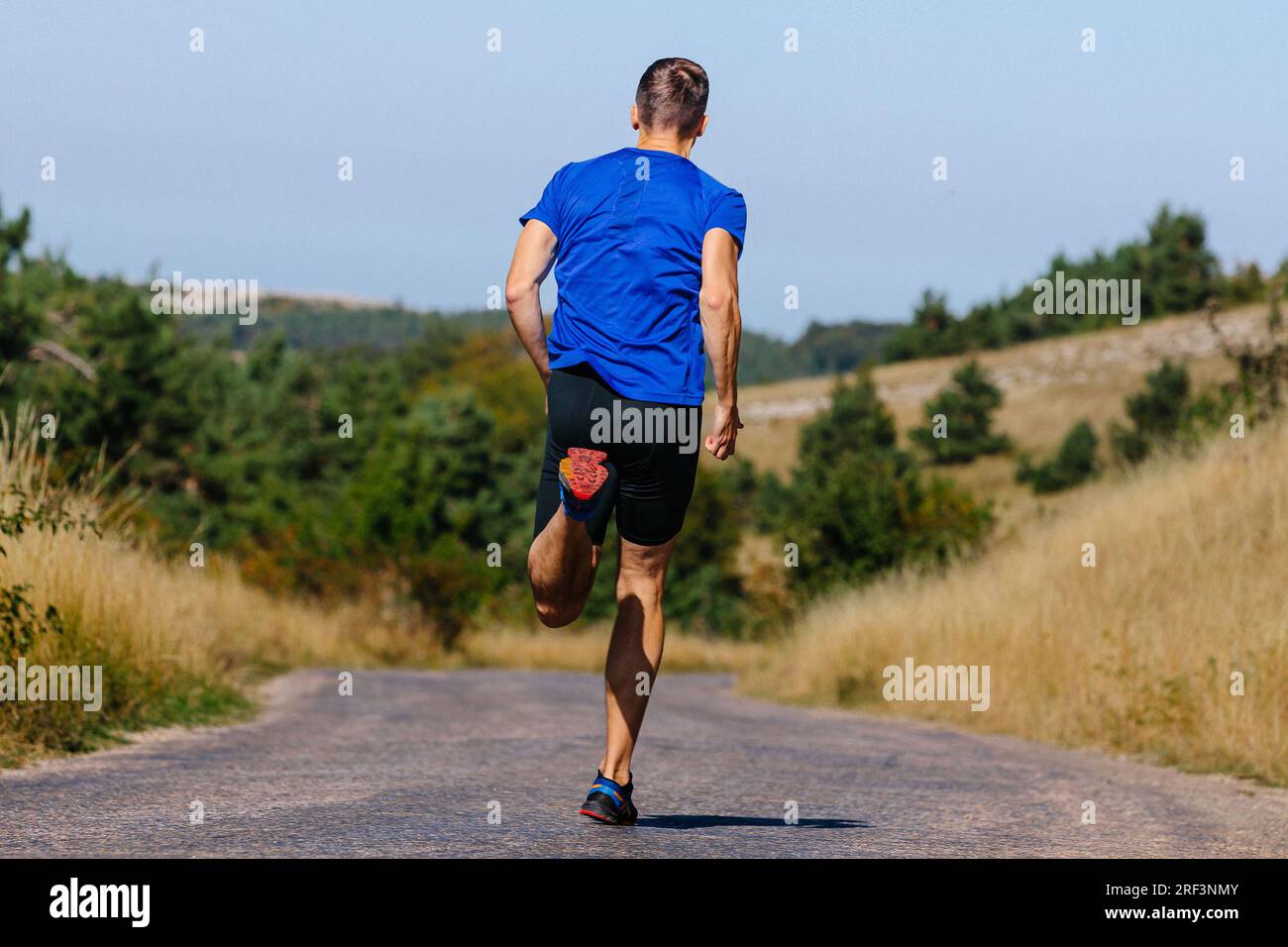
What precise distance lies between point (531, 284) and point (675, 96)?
83 centimetres

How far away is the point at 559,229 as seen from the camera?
530cm

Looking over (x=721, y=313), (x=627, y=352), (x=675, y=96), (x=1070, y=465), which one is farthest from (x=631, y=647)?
(x=1070, y=465)

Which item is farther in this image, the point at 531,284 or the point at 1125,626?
the point at 1125,626

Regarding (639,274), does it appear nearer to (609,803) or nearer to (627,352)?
(627,352)

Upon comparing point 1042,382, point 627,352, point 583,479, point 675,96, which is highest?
point 1042,382

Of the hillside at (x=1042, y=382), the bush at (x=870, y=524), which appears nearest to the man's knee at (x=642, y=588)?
the bush at (x=870, y=524)

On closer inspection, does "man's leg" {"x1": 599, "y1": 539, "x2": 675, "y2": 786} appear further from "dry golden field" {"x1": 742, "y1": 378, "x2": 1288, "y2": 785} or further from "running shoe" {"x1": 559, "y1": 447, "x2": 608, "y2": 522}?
"dry golden field" {"x1": 742, "y1": 378, "x2": 1288, "y2": 785}

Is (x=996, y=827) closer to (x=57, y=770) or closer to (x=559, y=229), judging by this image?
(x=559, y=229)

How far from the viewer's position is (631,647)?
542cm

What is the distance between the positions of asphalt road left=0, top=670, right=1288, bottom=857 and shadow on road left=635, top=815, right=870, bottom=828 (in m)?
0.01

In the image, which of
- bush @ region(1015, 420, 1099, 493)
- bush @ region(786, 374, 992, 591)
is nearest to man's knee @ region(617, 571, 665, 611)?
bush @ region(786, 374, 992, 591)

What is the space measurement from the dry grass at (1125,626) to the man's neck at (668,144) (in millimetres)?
5374
